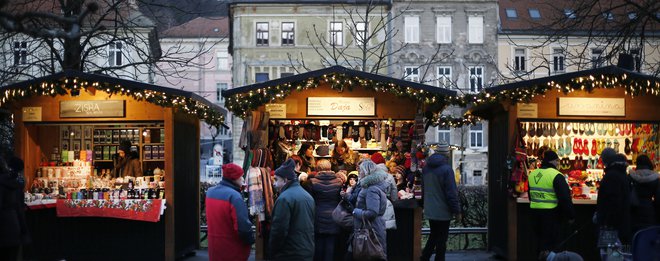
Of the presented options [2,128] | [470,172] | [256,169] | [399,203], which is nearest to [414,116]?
[399,203]

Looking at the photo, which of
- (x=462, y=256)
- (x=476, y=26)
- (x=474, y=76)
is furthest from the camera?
(x=476, y=26)

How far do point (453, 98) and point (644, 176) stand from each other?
3718 millimetres

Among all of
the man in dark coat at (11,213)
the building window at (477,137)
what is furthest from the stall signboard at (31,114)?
the building window at (477,137)

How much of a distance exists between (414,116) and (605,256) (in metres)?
5.43

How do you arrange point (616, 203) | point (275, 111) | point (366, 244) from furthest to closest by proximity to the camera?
point (275, 111) → point (616, 203) → point (366, 244)

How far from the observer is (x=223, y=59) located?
237 ft

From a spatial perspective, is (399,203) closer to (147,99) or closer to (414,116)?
(414,116)

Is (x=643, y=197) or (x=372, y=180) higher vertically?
(x=372, y=180)

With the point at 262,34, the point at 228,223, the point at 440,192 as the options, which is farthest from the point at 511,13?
the point at 228,223

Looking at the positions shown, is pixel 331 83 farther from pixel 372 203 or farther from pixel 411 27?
pixel 411 27

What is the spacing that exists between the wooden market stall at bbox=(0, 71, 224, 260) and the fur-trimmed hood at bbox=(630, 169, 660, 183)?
681cm

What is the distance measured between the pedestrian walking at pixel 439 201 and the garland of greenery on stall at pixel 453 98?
1.75m

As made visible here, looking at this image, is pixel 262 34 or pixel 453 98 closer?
pixel 453 98

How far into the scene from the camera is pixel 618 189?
445 inches
